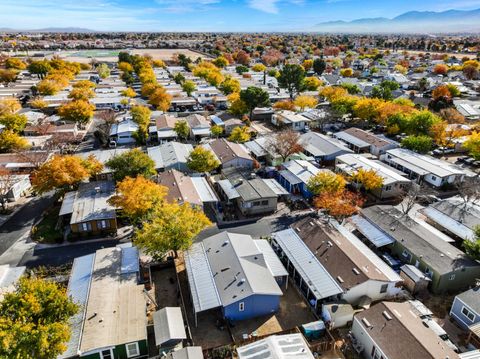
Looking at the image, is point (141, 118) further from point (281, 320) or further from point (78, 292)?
point (281, 320)

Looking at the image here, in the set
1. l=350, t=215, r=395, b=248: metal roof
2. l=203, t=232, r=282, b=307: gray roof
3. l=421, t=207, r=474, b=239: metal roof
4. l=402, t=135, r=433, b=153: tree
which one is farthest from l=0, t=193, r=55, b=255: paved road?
l=402, t=135, r=433, b=153: tree

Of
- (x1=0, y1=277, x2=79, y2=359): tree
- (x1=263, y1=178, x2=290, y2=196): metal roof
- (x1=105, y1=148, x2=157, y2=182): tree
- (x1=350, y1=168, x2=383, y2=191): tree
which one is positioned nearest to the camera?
(x1=0, y1=277, x2=79, y2=359): tree

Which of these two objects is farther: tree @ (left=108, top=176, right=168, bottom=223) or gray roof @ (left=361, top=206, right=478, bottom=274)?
tree @ (left=108, top=176, right=168, bottom=223)

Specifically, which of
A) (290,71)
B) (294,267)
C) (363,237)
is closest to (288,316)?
(294,267)

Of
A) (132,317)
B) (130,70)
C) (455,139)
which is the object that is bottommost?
(132,317)

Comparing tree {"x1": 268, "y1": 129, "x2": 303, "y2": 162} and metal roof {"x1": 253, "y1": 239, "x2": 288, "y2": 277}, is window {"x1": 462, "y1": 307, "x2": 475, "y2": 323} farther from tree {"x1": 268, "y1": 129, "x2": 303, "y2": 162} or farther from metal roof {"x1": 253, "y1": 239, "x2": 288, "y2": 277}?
tree {"x1": 268, "y1": 129, "x2": 303, "y2": 162}

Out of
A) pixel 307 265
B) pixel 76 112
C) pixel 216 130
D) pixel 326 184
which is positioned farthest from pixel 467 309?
pixel 76 112

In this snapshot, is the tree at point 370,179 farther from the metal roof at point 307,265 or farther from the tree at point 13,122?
the tree at point 13,122

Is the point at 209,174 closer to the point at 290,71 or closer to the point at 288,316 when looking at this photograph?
the point at 288,316
